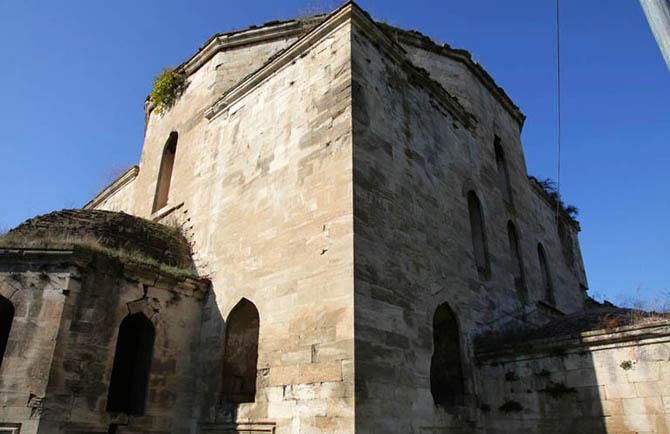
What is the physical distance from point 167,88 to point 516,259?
10003mm

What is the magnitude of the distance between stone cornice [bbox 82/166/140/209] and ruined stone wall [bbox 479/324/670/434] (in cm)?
1131

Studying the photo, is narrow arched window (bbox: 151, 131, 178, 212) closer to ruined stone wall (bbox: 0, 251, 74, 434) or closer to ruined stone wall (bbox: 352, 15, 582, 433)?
ruined stone wall (bbox: 0, 251, 74, 434)

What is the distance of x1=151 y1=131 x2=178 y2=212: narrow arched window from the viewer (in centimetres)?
1160

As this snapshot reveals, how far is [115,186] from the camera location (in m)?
15.4

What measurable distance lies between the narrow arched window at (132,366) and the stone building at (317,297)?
0.04m

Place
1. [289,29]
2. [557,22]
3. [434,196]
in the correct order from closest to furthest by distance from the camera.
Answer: [557,22] < [434,196] < [289,29]

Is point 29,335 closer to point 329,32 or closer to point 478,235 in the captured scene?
point 329,32

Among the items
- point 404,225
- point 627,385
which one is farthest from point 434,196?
point 627,385

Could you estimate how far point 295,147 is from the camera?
800 centimetres

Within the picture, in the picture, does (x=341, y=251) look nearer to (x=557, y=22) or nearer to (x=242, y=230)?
(x=242, y=230)

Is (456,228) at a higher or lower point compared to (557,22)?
lower

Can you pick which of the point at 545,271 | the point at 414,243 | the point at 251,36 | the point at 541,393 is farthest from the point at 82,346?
the point at 545,271

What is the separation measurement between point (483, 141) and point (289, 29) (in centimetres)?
532

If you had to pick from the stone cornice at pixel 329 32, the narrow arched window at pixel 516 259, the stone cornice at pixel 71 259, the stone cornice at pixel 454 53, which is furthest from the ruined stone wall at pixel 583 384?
the stone cornice at pixel 454 53
